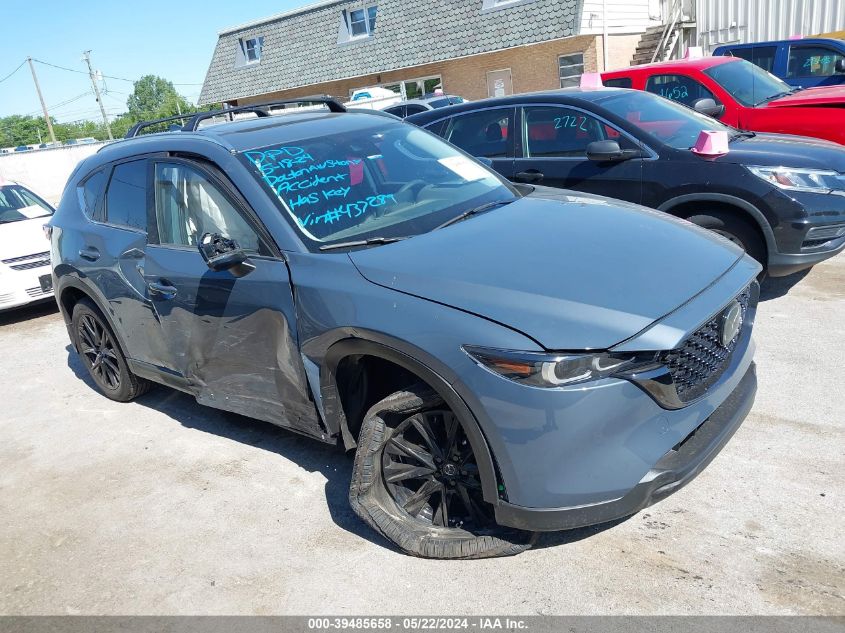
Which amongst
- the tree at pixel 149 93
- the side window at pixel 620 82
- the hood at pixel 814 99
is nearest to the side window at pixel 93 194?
the side window at pixel 620 82

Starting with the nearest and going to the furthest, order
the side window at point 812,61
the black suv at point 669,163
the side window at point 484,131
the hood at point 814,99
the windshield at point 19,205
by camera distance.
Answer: the black suv at point 669,163 → the side window at point 484,131 → the hood at point 814,99 → the windshield at point 19,205 → the side window at point 812,61

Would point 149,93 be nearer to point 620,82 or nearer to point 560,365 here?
point 620,82

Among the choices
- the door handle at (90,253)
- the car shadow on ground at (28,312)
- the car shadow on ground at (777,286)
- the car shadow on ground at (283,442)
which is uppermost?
the door handle at (90,253)

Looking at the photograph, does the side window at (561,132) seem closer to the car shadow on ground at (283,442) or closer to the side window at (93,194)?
the car shadow on ground at (283,442)

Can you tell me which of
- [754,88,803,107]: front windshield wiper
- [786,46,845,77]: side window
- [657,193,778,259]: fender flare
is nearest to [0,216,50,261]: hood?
[657,193,778,259]: fender flare

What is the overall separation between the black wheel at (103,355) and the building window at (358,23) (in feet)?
74.2

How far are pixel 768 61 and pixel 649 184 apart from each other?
7.22 m

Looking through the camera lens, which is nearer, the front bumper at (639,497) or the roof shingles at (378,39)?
the front bumper at (639,497)

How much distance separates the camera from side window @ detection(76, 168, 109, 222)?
4621mm

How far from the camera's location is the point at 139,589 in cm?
311

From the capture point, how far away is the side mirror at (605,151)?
5.46 m

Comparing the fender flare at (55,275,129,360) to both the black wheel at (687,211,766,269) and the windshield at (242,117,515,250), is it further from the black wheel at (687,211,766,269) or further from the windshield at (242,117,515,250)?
the black wheel at (687,211,766,269)

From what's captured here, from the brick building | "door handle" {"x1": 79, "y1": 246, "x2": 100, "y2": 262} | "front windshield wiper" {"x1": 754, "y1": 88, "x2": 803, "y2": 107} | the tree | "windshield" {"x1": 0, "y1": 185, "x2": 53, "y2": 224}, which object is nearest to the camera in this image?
"door handle" {"x1": 79, "y1": 246, "x2": 100, "y2": 262}

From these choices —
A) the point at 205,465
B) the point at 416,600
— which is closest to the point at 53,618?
the point at 205,465
